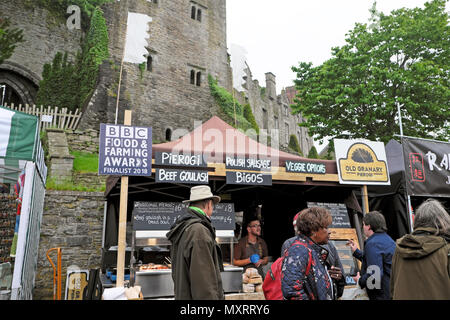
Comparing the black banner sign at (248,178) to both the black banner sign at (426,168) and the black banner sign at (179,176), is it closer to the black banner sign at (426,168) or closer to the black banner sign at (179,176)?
the black banner sign at (179,176)

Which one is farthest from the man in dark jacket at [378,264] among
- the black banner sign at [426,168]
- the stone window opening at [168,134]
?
the stone window opening at [168,134]

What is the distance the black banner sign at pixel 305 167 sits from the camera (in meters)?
6.05

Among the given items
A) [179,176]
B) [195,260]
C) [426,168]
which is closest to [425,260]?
[195,260]

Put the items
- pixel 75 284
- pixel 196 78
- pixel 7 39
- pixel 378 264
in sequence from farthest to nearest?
1. pixel 196 78
2. pixel 7 39
3. pixel 75 284
4. pixel 378 264

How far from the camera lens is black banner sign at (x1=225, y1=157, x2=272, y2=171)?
18.9 ft

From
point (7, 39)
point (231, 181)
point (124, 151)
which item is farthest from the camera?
point (7, 39)

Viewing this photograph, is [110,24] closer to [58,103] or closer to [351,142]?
[58,103]

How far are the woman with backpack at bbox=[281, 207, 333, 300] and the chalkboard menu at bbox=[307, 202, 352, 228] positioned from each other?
3672 millimetres

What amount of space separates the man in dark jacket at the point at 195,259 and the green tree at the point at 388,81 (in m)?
14.3

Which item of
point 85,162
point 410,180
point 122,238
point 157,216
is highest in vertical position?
point 85,162

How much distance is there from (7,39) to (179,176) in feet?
63.5

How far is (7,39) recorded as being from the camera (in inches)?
753

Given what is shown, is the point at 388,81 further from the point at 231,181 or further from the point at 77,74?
the point at 77,74

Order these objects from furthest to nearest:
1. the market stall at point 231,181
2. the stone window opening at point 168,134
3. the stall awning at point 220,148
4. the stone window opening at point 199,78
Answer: the stone window opening at point 199,78 < the stone window opening at point 168,134 < the stall awning at point 220,148 < the market stall at point 231,181
